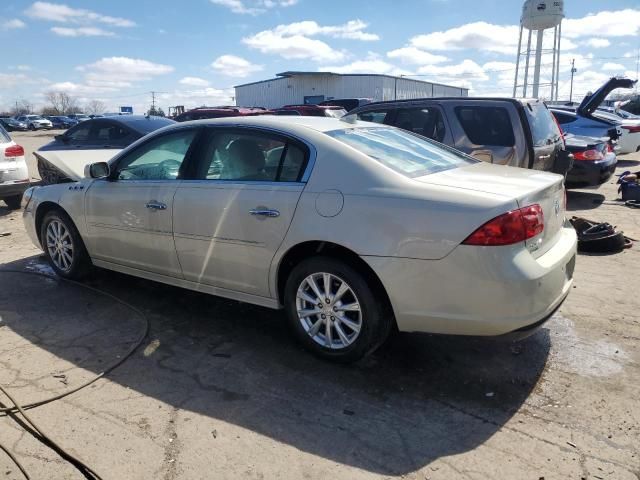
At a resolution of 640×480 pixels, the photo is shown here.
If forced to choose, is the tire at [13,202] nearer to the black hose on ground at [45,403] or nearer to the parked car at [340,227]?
the parked car at [340,227]

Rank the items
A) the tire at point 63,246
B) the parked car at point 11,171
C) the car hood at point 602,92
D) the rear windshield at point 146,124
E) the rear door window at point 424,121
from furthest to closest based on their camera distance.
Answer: the car hood at point 602,92, the rear windshield at point 146,124, the parked car at point 11,171, the rear door window at point 424,121, the tire at point 63,246

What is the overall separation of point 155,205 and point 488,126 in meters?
4.32

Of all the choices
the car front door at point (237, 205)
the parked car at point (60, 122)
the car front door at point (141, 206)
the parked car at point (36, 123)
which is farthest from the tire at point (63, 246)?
the parked car at point (60, 122)

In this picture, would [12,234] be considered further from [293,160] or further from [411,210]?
[411,210]

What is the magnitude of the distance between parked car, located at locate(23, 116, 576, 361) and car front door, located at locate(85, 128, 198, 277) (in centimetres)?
1

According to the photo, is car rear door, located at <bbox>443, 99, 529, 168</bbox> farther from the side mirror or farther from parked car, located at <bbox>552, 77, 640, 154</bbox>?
parked car, located at <bbox>552, 77, 640, 154</bbox>

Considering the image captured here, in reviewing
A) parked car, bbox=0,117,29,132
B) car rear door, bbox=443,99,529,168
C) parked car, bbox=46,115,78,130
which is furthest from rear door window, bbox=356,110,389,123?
parked car, bbox=46,115,78,130

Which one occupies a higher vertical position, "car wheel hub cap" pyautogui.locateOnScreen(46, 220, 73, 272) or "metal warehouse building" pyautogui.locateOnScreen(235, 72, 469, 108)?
"metal warehouse building" pyautogui.locateOnScreen(235, 72, 469, 108)

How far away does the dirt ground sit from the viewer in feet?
8.56

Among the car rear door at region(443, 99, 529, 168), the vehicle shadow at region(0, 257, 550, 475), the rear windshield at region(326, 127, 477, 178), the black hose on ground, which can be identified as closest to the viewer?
the black hose on ground

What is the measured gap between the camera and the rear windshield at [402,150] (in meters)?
3.49

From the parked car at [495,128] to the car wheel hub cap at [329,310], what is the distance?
3780 mm

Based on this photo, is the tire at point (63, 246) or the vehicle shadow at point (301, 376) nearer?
the vehicle shadow at point (301, 376)

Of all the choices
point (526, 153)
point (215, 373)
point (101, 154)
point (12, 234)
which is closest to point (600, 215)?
point (526, 153)
